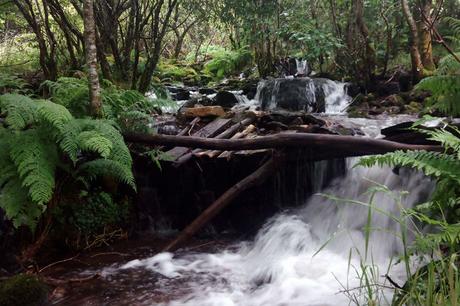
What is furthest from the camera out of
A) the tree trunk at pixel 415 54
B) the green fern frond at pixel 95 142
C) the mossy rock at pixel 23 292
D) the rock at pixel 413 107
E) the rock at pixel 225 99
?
the rock at pixel 225 99

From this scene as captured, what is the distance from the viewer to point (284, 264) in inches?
183

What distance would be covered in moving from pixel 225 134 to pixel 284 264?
2.35 m

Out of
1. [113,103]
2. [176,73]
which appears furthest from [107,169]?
[176,73]

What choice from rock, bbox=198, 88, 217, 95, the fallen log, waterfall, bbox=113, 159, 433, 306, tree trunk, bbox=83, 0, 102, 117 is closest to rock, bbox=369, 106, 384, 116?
waterfall, bbox=113, 159, 433, 306

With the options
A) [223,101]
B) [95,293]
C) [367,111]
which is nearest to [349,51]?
[367,111]

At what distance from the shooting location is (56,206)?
4.89m

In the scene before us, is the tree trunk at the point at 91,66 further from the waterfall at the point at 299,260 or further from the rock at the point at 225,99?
the rock at the point at 225,99

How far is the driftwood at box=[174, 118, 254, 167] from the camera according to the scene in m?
5.88

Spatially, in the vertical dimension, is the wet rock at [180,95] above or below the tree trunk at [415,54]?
below

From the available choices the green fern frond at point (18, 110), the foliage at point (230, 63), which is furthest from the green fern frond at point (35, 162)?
the foliage at point (230, 63)

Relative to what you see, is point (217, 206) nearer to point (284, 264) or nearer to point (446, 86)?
point (284, 264)

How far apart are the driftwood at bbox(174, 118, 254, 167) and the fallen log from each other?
17.4 inches

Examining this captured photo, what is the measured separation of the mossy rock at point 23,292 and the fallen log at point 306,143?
2102 millimetres

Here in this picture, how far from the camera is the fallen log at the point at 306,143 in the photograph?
173 inches
